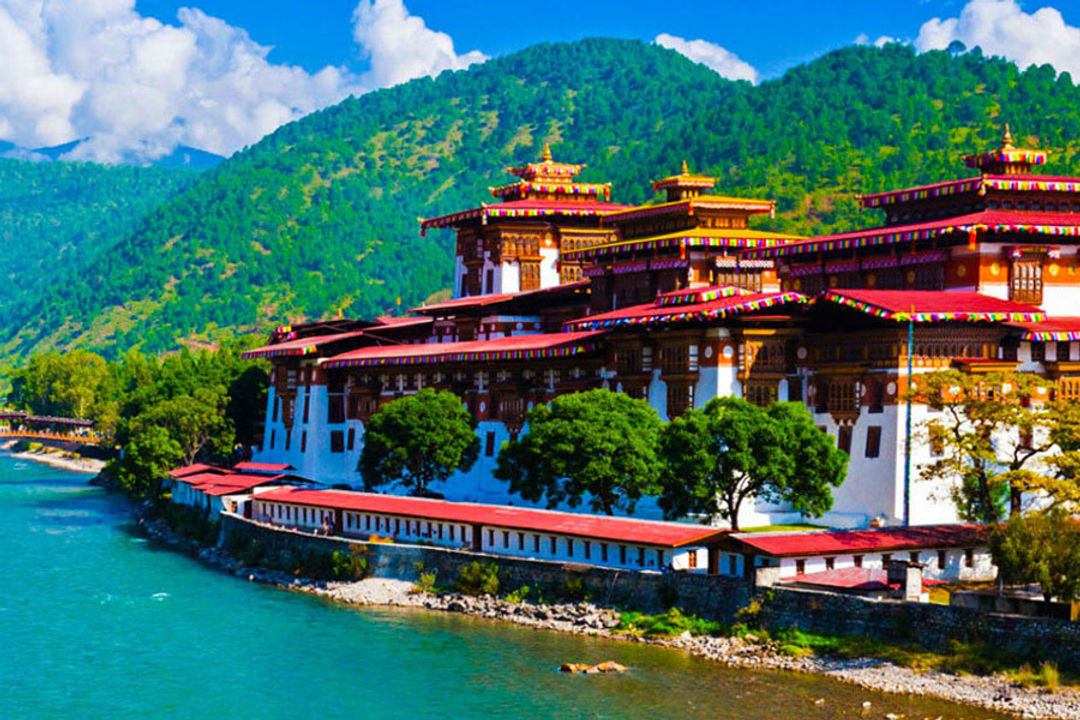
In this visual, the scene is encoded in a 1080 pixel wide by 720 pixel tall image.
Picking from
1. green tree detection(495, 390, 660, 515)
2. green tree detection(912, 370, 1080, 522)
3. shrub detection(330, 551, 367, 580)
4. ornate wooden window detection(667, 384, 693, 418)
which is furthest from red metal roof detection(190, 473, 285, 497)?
green tree detection(912, 370, 1080, 522)

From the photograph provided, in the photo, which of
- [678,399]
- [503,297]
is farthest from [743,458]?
[503,297]

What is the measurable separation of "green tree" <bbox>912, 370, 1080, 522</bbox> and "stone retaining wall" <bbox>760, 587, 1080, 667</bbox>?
22.2ft

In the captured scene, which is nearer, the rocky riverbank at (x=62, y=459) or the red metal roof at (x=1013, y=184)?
the red metal roof at (x=1013, y=184)

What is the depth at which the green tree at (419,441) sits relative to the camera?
8131 centimetres

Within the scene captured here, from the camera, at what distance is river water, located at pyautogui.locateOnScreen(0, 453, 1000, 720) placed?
48594 millimetres

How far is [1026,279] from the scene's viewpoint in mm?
73125

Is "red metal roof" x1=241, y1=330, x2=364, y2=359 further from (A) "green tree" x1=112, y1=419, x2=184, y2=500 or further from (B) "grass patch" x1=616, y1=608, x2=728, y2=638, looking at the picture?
(B) "grass patch" x1=616, y1=608, x2=728, y2=638

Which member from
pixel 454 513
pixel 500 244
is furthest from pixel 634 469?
pixel 500 244

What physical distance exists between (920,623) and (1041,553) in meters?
4.43

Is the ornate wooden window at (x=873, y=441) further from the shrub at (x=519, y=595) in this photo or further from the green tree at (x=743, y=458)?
the shrub at (x=519, y=595)

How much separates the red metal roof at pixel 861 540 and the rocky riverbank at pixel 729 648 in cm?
409

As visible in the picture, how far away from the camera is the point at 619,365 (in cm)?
7606

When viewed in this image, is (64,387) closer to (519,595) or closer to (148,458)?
(148,458)

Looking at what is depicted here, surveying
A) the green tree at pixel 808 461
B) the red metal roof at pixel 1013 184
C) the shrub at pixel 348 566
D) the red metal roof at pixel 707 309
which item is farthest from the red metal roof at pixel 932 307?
the shrub at pixel 348 566
